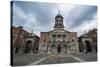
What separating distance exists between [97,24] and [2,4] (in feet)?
4.67

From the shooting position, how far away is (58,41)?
8.91 ft

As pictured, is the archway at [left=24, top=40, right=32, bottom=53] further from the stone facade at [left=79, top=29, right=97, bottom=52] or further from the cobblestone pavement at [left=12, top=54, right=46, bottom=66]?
the stone facade at [left=79, top=29, right=97, bottom=52]

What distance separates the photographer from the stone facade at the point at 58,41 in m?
2.66

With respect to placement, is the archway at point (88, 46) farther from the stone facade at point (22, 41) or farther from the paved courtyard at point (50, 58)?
the stone facade at point (22, 41)

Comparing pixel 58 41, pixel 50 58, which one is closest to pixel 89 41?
pixel 58 41

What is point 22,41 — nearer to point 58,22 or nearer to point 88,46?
point 58,22

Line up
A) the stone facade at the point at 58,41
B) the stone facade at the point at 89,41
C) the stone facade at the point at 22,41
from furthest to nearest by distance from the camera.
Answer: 1. the stone facade at the point at 89,41
2. the stone facade at the point at 58,41
3. the stone facade at the point at 22,41

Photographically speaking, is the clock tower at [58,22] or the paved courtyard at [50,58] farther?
the clock tower at [58,22]

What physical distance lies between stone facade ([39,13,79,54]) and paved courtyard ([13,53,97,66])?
0.07 metres

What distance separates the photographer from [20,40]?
2537mm

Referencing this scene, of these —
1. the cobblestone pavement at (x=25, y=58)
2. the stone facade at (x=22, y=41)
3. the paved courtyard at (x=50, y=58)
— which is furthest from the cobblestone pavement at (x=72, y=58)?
the stone facade at (x=22, y=41)

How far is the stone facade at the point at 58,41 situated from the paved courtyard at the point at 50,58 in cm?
7

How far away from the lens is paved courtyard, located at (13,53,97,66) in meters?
2.54

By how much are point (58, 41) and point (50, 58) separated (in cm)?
27
